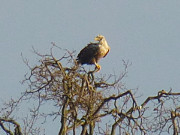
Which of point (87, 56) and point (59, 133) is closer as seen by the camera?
point (59, 133)

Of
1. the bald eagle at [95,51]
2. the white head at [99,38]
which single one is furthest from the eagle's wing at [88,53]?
the white head at [99,38]

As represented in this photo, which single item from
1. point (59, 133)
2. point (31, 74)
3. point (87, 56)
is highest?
point (87, 56)

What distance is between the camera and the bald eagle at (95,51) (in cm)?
1831

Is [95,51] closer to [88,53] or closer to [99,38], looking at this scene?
[88,53]

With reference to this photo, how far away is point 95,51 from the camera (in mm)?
18703

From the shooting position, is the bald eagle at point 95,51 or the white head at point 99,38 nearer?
the bald eagle at point 95,51

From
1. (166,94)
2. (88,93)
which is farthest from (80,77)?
(166,94)

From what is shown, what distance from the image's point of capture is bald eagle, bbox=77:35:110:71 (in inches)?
721

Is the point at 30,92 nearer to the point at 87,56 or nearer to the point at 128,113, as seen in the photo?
the point at 128,113

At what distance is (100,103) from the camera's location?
14141mm

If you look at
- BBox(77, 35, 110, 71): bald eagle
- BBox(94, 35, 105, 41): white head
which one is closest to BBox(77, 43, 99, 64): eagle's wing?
BBox(77, 35, 110, 71): bald eagle

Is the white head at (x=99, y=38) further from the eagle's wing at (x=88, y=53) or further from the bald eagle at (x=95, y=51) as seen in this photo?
the eagle's wing at (x=88, y=53)

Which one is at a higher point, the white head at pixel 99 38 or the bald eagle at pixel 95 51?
the white head at pixel 99 38

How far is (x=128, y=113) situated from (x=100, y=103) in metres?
0.58
